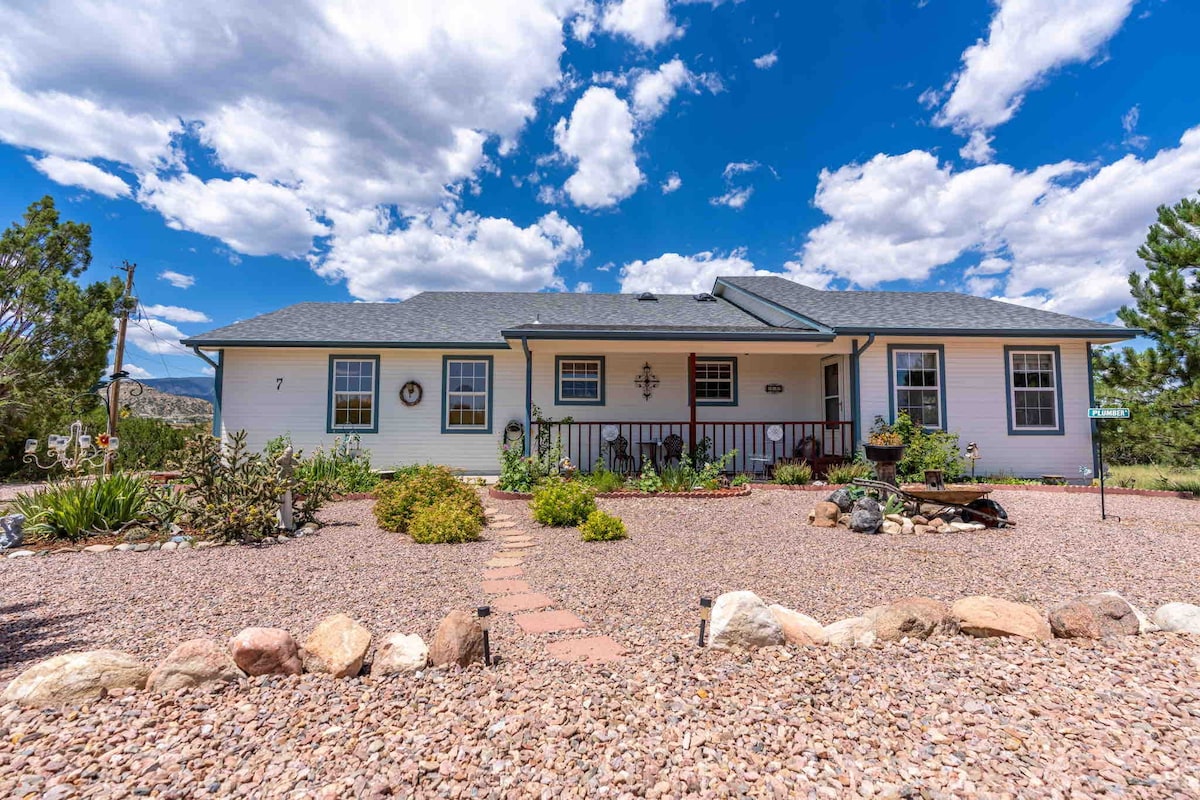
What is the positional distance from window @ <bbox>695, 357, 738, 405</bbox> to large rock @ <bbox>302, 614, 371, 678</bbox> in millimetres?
9511

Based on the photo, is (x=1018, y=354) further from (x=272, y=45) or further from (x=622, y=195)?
(x=272, y=45)

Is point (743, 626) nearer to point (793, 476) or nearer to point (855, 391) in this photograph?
point (793, 476)

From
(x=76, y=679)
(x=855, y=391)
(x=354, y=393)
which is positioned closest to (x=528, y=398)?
(x=354, y=393)

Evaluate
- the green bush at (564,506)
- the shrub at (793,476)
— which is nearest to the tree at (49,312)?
the green bush at (564,506)

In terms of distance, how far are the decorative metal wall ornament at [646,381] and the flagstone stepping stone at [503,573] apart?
7.02m

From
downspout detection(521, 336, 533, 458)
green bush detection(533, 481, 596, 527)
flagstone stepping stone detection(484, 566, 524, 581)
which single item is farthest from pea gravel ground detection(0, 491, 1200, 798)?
downspout detection(521, 336, 533, 458)

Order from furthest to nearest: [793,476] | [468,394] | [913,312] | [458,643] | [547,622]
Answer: [913,312] < [468,394] < [793,476] < [547,622] < [458,643]

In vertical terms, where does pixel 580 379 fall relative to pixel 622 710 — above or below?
above

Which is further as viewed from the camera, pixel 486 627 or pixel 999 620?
pixel 999 620

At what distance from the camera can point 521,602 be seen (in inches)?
141

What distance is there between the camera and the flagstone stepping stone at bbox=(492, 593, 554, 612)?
3.46 metres

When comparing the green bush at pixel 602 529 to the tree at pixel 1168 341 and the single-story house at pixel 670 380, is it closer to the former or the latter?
the single-story house at pixel 670 380

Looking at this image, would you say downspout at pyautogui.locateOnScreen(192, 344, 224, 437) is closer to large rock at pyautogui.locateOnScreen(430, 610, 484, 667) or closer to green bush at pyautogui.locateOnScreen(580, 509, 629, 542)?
green bush at pyautogui.locateOnScreen(580, 509, 629, 542)

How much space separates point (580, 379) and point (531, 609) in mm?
7895
